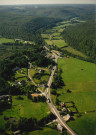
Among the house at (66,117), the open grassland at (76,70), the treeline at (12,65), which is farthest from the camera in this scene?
the open grassland at (76,70)

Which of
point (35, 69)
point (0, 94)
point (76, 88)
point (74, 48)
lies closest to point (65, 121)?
point (76, 88)

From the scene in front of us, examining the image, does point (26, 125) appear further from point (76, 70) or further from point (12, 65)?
point (76, 70)

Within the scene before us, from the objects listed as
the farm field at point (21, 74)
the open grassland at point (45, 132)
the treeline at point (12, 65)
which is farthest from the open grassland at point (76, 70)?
the open grassland at point (45, 132)

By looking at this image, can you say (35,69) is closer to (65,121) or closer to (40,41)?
(65,121)

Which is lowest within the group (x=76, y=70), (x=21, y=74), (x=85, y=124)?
(x=85, y=124)

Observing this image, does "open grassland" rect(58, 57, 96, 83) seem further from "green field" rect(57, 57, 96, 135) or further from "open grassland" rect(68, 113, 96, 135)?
"open grassland" rect(68, 113, 96, 135)

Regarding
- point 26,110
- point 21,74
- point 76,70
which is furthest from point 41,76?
point 26,110

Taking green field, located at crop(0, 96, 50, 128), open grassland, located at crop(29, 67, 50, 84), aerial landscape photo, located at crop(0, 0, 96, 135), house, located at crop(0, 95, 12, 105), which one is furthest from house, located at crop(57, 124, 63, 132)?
open grassland, located at crop(29, 67, 50, 84)

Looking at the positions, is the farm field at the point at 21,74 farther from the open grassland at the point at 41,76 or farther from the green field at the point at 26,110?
the green field at the point at 26,110
